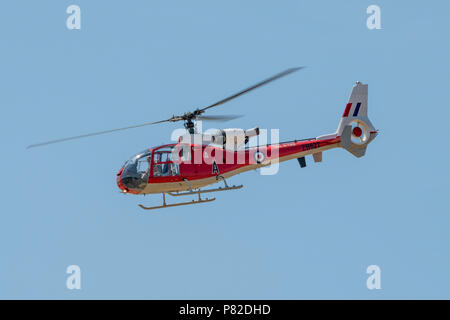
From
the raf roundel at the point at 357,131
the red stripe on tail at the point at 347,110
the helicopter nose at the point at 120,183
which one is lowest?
the helicopter nose at the point at 120,183

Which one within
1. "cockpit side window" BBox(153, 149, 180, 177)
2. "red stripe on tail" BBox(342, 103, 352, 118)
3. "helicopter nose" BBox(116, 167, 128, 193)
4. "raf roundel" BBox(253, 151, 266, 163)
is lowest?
"helicopter nose" BBox(116, 167, 128, 193)

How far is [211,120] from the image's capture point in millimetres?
20656

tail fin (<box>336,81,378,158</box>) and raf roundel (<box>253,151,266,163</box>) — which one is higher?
tail fin (<box>336,81,378,158</box>)

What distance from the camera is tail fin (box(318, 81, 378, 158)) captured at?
2280cm

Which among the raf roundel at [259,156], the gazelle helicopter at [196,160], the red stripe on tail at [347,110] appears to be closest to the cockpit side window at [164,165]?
the gazelle helicopter at [196,160]

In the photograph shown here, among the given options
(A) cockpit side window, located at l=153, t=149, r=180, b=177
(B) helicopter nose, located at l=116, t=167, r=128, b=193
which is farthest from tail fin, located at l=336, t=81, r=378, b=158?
(B) helicopter nose, located at l=116, t=167, r=128, b=193

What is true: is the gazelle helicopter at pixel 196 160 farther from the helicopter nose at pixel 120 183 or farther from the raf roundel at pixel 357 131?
the raf roundel at pixel 357 131

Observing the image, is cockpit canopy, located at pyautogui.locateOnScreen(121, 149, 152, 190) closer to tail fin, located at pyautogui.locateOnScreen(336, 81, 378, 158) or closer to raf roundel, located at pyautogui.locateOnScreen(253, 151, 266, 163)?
raf roundel, located at pyautogui.locateOnScreen(253, 151, 266, 163)

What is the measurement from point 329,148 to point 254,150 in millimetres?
2143

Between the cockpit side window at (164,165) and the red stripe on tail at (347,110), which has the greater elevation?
the red stripe on tail at (347,110)

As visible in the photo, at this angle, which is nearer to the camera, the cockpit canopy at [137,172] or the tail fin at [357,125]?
the cockpit canopy at [137,172]

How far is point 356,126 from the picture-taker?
75.8 feet

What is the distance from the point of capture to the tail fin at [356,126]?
898 inches
